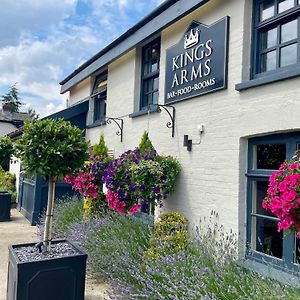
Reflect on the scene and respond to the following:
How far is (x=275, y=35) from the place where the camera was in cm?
466

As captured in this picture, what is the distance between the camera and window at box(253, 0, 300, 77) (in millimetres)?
4371

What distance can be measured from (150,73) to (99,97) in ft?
10.4

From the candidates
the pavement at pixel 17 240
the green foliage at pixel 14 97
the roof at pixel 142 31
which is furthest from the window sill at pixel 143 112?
the green foliage at pixel 14 97

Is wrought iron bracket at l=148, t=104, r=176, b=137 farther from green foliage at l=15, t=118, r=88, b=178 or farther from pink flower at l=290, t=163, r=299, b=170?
pink flower at l=290, t=163, r=299, b=170

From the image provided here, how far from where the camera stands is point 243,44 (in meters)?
4.88

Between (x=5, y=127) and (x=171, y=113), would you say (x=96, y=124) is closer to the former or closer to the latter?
(x=171, y=113)

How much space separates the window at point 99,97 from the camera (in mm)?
10171

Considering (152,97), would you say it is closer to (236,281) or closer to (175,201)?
(175,201)

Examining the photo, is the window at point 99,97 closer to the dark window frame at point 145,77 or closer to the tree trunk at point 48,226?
the dark window frame at point 145,77

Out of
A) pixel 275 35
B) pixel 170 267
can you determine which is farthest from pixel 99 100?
pixel 170 267

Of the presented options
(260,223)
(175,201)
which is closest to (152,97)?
(175,201)

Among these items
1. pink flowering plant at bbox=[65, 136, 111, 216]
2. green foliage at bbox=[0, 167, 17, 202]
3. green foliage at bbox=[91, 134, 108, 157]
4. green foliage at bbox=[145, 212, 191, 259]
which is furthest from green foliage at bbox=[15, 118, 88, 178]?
green foliage at bbox=[0, 167, 17, 202]

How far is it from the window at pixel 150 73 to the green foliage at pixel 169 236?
2.87 metres

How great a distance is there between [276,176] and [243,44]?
2.59 m
